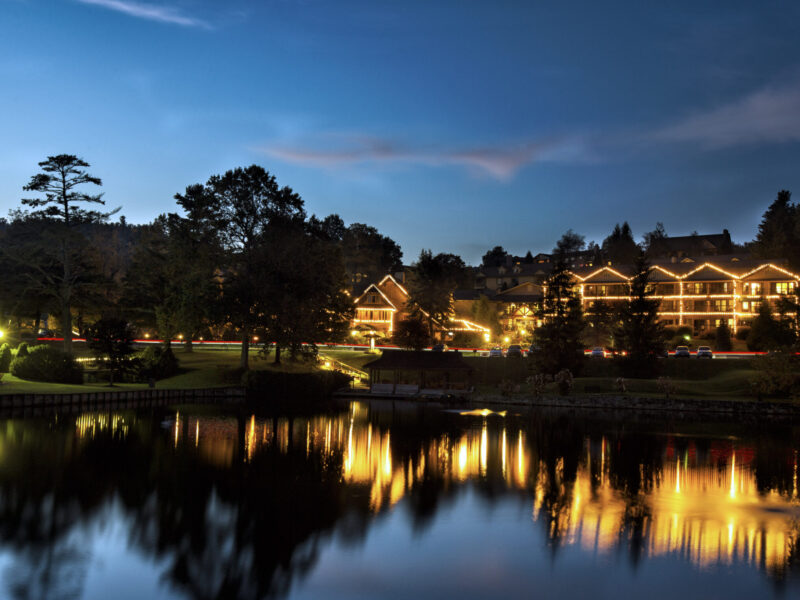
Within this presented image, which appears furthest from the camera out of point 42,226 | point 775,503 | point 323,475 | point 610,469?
point 42,226

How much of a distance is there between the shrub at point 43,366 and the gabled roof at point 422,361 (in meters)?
25.6

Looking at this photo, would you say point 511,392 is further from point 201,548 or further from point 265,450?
point 201,548

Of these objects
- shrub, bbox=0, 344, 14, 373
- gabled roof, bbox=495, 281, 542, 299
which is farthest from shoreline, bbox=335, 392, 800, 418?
gabled roof, bbox=495, 281, 542, 299

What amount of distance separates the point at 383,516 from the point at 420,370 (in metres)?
39.1

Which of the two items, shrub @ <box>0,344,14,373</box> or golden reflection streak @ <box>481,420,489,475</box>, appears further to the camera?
shrub @ <box>0,344,14,373</box>

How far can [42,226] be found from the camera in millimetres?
65375

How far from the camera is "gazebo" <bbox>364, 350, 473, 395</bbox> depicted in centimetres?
6109

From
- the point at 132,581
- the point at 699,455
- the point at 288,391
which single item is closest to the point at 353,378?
the point at 288,391

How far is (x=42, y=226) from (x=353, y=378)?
33684mm

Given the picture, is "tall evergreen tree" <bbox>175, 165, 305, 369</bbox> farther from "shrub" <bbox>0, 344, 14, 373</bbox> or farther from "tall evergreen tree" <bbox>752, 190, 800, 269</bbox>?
"tall evergreen tree" <bbox>752, 190, 800, 269</bbox>

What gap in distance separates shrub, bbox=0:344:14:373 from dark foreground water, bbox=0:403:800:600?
61.3 feet

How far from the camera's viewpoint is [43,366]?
2101 inches

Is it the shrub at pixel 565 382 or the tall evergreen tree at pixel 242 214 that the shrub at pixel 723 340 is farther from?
the tall evergreen tree at pixel 242 214

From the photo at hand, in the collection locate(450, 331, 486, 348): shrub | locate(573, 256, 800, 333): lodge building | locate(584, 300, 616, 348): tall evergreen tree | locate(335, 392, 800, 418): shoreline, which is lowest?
locate(335, 392, 800, 418): shoreline
